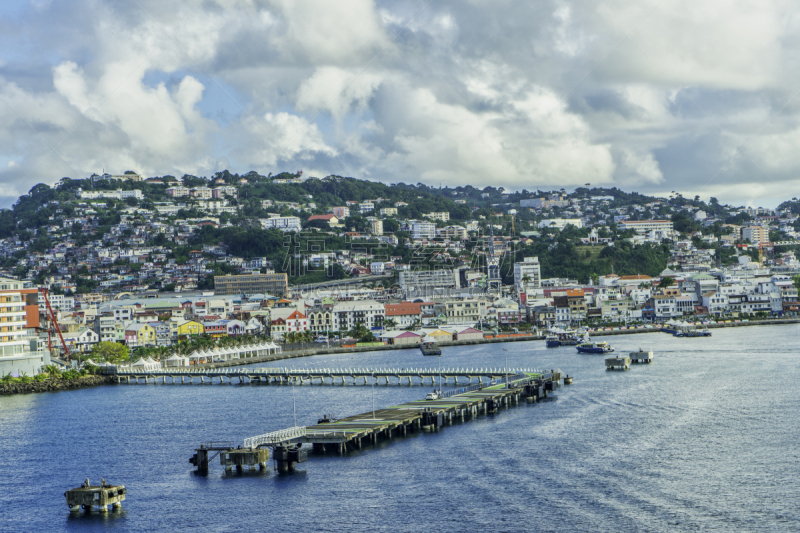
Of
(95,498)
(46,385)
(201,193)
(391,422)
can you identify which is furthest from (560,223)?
(95,498)

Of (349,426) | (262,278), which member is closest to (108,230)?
(262,278)

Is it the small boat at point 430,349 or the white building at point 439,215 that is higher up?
the white building at point 439,215

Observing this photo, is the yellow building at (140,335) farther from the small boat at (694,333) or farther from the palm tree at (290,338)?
the small boat at (694,333)

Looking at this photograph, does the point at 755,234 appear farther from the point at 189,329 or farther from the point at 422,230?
the point at 189,329

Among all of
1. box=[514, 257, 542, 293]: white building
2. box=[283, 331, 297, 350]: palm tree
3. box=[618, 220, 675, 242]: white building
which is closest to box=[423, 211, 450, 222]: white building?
box=[618, 220, 675, 242]: white building

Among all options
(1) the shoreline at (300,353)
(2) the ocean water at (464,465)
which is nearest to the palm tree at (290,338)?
(1) the shoreline at (300,353)

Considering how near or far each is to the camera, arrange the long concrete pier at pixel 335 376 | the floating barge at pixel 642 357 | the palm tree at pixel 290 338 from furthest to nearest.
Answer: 1. the palm tree at pixel 290 338
2. the floating barge at pixel 642 357
3. the long concrete pier at pixel 335 376
